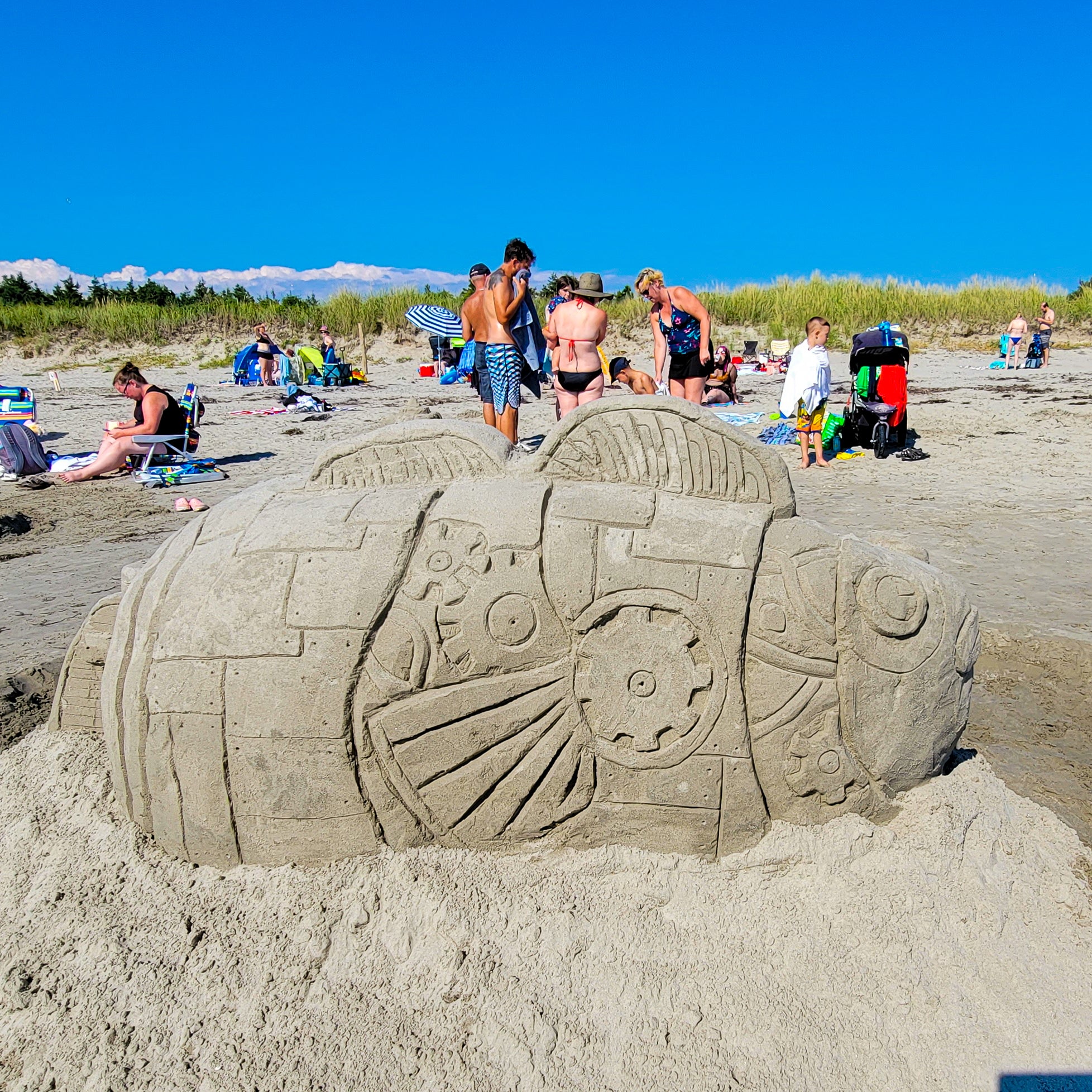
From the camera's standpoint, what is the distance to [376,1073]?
1894 millimetres

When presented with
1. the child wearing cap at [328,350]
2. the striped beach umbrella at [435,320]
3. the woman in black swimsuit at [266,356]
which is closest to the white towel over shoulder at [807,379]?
the striped beach umbrella at [435,320]

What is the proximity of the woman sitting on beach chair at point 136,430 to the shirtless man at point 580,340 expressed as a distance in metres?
3.78

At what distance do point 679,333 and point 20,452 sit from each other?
602cm

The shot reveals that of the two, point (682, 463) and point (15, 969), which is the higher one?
point (682, 463)

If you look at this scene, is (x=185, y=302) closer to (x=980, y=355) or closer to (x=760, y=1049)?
(x=980, y=355)

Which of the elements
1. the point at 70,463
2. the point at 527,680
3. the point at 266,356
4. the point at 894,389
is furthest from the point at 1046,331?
the point at 527,680

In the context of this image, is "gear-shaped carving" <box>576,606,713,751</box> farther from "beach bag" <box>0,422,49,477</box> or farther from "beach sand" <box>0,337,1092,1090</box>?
"beach bag" <box>0,422,49,477</box>

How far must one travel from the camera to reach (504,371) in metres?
6.13

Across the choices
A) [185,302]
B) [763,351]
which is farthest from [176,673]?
[185,302]

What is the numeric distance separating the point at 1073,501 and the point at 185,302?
23.9 m

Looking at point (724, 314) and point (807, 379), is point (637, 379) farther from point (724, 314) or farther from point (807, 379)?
point (724, 314)

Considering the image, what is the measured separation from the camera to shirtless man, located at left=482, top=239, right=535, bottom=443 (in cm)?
602

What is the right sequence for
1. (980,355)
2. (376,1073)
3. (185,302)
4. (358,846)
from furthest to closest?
(185,302) < (980,355) < (358,846) < (376,1073)

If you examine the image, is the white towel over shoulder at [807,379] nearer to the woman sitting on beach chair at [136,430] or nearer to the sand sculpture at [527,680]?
the sand sculpture at [527,680]
